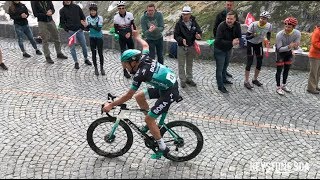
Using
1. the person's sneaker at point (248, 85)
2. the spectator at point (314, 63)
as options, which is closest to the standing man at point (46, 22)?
the person's sneaker at point (248, 85)

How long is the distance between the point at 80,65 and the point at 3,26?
4.08 meters

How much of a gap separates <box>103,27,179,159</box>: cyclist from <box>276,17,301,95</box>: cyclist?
4.28 metres

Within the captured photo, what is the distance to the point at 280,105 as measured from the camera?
9.22 m

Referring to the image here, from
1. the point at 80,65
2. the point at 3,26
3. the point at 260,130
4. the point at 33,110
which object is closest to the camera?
the point at 260,130

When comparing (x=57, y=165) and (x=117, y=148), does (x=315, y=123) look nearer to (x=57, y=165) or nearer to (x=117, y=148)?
(x=117, y=148)

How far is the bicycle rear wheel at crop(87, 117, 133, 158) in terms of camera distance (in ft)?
22.3

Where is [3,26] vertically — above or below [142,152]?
above

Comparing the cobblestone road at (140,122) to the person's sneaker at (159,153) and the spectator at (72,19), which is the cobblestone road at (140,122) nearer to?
the person's sneaker at (159,153)

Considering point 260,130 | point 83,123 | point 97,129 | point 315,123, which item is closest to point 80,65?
point 83,123

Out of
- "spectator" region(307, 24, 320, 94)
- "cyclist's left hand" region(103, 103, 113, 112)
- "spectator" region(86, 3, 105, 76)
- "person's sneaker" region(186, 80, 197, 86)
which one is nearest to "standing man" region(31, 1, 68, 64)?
"spectator" region(86, 3, 105, 76)

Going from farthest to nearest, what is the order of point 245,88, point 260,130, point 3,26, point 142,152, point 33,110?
point 3,26 → point 245,88 → point 33,110 → point 260,130 → point 142,152

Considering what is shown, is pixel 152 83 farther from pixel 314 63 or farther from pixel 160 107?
pixel 314 63

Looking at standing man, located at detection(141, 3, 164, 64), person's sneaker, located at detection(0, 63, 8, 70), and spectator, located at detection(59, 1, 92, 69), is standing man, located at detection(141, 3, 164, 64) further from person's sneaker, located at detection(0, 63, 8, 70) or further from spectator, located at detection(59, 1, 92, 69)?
person's sneaker, located at detection(0, 63, 8, 70)

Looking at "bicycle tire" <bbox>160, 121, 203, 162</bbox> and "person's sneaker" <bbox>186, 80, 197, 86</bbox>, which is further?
"person's sneaker" <bbox>186, 80, 197, 86</bbox>
